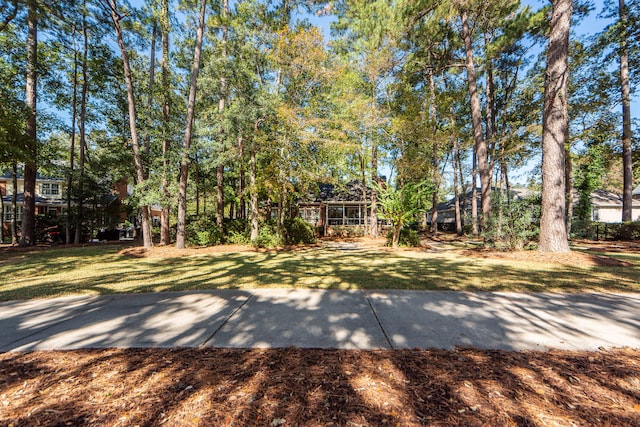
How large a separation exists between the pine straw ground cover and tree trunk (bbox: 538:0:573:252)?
7.32 metres

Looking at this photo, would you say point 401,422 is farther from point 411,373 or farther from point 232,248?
point 232,248

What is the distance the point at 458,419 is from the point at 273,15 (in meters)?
17.1

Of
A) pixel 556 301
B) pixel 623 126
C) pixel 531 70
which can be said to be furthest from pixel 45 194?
pixel 623 126

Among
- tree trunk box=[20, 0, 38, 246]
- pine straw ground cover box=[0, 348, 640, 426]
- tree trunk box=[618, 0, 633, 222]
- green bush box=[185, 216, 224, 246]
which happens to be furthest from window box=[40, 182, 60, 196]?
tree trunk box=[618, 0, 633, 222]

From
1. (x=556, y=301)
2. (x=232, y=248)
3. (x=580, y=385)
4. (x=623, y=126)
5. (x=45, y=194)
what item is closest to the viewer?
(x=580, y=385)

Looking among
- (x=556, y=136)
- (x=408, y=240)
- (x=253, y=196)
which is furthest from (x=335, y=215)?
(x=556, y=136)

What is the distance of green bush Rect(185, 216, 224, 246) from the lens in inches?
493

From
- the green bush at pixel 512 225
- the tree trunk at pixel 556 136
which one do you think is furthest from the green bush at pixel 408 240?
the tree trunk at pixel 556 136

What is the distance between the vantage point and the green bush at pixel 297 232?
13.6 metres

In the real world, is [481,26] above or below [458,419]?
above

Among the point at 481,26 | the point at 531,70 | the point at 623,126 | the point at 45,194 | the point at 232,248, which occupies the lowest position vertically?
the point at 232,248

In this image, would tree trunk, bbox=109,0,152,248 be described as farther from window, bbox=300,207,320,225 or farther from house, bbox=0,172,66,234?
house, bbox=0,172,66,234

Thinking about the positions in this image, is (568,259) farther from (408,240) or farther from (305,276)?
(305,276)

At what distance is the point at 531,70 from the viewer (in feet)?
51.4
